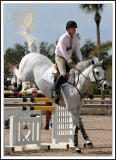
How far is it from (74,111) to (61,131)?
1.11 metres

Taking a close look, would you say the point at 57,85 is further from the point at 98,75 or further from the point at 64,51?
the point at 98,75

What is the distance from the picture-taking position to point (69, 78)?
8125 mm

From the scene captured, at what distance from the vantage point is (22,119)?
7789 mm

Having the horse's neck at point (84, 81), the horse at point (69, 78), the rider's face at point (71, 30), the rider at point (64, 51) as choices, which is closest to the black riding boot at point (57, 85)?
the rider at point (64, 51)


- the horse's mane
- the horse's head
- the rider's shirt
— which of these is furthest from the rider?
the horse's head

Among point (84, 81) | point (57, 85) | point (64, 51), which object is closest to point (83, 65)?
point (84, 81)

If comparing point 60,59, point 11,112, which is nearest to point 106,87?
point 60,59

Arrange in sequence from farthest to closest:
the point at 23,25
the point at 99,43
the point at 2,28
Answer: the point at 99,43 < the point at 23,25 < the point at 2,28

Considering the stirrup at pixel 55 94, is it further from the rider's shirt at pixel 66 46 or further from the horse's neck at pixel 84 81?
the rider's shirt at pixel 66 46

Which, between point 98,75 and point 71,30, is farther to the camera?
point 71,30

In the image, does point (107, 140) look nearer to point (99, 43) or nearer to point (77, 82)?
point (77, 82)

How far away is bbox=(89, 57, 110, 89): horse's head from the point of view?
7.57m

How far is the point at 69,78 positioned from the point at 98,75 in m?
0.68

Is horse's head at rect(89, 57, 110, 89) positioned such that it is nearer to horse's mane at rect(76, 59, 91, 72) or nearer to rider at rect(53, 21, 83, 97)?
horse's mane at rect(76, 59, 91, 72)
